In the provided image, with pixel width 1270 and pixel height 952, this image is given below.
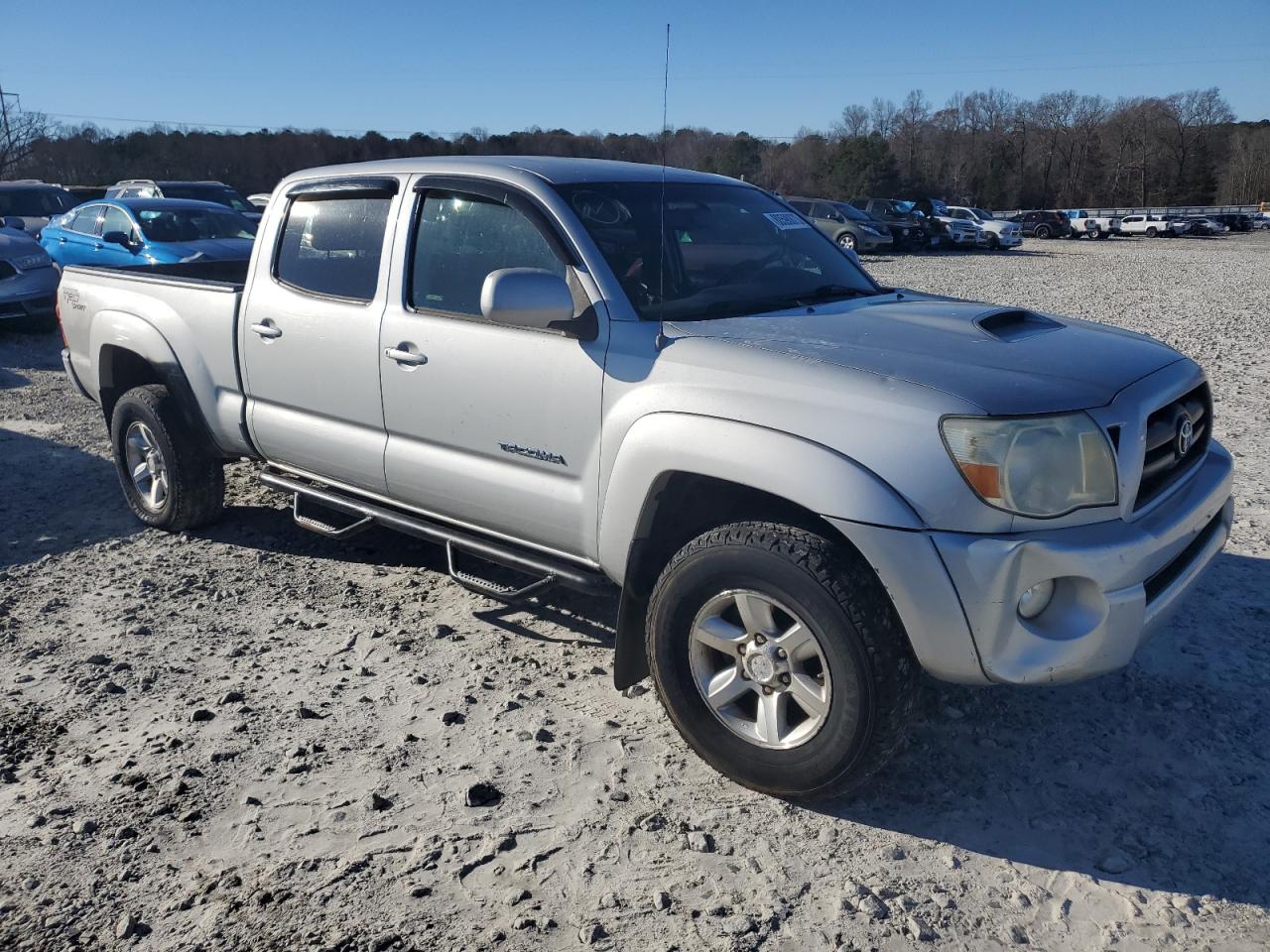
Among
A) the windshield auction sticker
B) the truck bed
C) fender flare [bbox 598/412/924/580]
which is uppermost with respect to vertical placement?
the windshield auction sticker

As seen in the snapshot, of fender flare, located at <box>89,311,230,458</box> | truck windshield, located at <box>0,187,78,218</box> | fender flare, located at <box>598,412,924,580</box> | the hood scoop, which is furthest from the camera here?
truck windshield, located at <box>0,187,78,218</box>

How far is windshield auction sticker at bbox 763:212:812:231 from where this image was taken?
14.3ft

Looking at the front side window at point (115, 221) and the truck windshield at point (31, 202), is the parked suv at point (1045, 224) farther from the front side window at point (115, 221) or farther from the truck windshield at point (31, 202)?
the front side window at point (115, 221)

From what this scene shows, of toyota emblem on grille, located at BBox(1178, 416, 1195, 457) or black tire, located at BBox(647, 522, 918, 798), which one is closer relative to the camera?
black tire, located at BBox(647, 522, 918, 798)

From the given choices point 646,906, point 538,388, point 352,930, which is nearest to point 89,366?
point 538,388

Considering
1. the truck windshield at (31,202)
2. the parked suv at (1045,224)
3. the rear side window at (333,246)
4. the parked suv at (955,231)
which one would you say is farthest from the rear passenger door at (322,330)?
the parked suv at (1045,224)

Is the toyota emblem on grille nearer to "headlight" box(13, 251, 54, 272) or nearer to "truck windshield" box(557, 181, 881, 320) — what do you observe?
"truck windshield" box(557, 181, 881, 320)

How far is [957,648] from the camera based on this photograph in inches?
110

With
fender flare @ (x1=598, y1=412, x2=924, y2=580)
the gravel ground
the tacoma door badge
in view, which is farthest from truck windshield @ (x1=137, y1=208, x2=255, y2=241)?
Answer: fender flare @ (x1=598, y1=412, x2=924, y2=580)

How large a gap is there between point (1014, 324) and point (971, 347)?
0.56 m

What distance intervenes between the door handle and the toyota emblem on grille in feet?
8.60

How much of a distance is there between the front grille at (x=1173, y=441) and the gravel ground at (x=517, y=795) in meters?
0.92

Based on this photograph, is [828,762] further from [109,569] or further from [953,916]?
[109,569]

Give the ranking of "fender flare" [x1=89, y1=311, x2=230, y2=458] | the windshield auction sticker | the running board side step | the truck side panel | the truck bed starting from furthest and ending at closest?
the truck bed → "fender flare" [x1=89, y1=311, x2=230, y2=458] → the truck side panel → the windshield auction sticker → the running board side step
